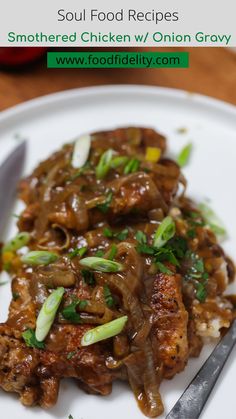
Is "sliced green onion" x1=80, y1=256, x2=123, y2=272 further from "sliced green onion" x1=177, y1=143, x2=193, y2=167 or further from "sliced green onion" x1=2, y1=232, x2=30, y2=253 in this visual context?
"sliced green onion" x1=177, y1=143, x2=193, y2=167

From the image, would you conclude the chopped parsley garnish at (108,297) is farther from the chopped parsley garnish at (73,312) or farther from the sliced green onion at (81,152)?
the sliced green onion at (81,152)

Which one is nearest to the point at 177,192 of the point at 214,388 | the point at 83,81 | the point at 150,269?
the point at 150,269

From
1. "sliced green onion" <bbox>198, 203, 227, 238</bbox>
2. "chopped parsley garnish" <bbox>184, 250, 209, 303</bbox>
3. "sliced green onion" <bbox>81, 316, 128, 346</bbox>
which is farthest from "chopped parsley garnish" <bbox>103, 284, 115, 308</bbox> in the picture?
"sliced green onion" <bbox>198, 203, 227, 238</bbox>

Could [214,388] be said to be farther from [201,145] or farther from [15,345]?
[201,145]

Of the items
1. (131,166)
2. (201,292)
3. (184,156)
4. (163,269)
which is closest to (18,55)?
(184,156)

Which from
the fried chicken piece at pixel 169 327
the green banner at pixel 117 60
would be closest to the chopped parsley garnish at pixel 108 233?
the fried chicken piece at pixel 169 327

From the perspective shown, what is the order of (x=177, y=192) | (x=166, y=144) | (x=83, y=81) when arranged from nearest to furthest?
(x=177, y=192)
(x=166, y=144)
(x=83, y=81)
